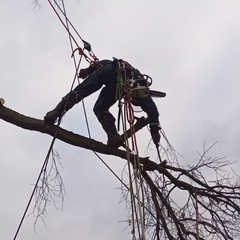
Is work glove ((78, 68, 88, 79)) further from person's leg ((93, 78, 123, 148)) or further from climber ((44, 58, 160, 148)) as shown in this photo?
person's leg ((93, 78, 123, 148))

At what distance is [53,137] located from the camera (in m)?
4.25

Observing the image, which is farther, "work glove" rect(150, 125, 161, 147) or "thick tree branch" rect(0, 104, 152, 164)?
"work glove" rect(150, 125, 161, 147)

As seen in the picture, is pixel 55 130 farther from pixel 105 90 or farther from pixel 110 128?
pixel 105 90

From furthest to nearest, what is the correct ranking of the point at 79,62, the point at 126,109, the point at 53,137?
the point at 79,62 → the point at 53,137 → the point at 126,109

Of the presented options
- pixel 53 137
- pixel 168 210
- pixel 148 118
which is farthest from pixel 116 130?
pixel 168 210

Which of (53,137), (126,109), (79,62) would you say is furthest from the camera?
(79,62)

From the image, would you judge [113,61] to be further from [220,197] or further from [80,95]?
[220,197]

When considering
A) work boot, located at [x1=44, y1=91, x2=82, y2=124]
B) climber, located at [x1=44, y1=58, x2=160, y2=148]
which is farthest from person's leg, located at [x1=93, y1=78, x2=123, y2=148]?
work boot, located at [x1=44, y1=91, x2=82, y2=124]

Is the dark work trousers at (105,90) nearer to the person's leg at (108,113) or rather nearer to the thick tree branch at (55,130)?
the person's leg at (108,113)

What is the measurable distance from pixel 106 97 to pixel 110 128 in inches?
13.6

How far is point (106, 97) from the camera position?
4688 mm

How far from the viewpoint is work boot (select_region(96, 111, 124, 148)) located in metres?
4.38

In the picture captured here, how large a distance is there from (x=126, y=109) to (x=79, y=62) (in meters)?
0.81

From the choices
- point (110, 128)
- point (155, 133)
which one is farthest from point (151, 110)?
point (110, 128)
